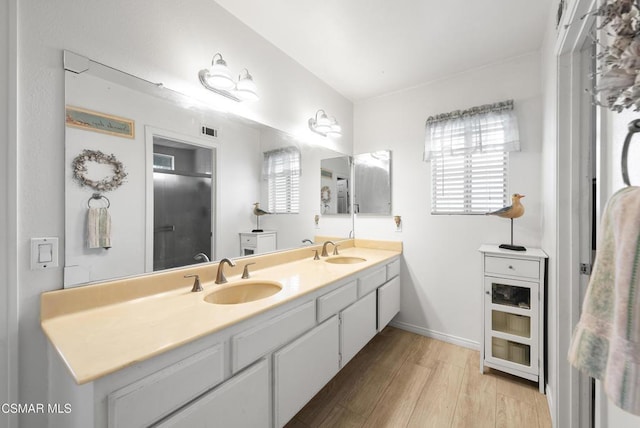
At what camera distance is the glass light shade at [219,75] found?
59.3 inches

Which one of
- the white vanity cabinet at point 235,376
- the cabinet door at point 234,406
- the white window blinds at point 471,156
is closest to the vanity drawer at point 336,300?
the white vanity cabinet at point 235,376

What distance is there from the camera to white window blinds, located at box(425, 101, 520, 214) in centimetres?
217

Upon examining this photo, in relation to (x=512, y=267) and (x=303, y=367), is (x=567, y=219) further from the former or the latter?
(x=303, y=367)

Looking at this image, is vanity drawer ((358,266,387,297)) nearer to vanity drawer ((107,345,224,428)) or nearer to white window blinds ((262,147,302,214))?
white window blinds ((262,147,302,214))

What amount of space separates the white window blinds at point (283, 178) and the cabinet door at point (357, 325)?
0.94 meters

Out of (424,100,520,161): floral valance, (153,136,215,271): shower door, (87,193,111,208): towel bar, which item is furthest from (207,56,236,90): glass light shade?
(424,100,520,161): floral valance

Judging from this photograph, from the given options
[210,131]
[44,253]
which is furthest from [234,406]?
[210,131]

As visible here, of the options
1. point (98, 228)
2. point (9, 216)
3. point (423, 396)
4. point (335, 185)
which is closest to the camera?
point (9, 216)

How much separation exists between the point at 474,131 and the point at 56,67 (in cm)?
272

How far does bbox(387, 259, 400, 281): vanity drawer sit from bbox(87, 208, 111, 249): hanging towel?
206 cm

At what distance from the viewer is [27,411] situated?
0.99 meters

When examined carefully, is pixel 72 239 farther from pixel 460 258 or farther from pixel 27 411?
pixel 460 258

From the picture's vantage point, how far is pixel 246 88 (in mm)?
1676

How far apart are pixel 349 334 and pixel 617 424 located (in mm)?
1243
